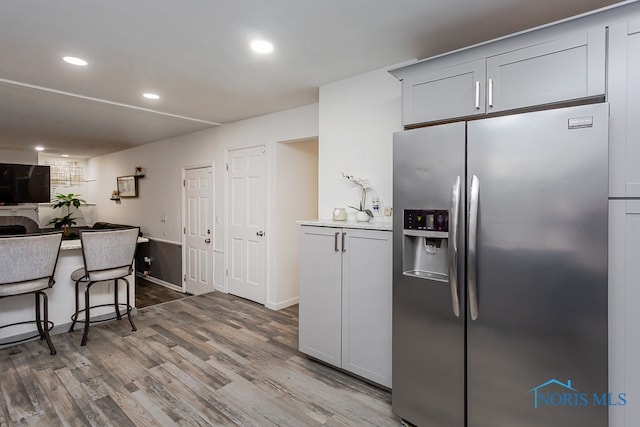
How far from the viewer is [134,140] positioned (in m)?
5.88

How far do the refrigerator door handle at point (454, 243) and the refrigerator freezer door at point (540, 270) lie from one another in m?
0.10

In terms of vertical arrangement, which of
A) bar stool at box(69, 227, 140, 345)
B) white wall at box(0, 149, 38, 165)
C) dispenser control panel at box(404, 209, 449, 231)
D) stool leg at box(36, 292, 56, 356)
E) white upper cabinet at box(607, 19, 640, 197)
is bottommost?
stool leg at box(36, 292, 56, 356)

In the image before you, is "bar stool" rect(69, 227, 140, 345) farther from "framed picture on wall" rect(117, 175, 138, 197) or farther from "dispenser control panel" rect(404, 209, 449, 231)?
"framed picture on wall" rect(117, 175, 138, 197)

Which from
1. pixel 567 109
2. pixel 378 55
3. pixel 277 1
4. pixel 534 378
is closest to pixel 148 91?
pixel 277 1

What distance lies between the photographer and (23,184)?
6391 millimetres

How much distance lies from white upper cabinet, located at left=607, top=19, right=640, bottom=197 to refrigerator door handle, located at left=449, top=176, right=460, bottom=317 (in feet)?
2.23

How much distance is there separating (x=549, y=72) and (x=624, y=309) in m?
1.20

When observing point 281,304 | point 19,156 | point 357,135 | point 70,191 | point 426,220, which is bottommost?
point 281,304

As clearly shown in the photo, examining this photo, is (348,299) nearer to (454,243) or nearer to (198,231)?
(454,243)

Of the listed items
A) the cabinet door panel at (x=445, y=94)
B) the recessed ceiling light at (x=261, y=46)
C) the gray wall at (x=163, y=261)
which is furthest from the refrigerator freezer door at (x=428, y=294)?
the gray wall at (x=163, y=261)

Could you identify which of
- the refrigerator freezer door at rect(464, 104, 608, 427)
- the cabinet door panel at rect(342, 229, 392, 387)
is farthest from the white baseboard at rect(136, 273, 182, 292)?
the refrigerator freezer door at rect(464, 104, 608, 427)

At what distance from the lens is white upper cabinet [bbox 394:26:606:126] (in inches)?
61.6

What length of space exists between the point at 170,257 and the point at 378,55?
4914mm

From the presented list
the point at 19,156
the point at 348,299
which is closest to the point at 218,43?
the point at 348,299
